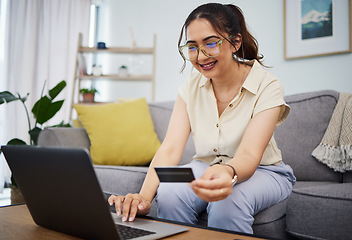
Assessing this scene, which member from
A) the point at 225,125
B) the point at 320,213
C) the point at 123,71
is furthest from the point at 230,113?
the point at 123,71

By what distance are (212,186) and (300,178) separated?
114 centimetres

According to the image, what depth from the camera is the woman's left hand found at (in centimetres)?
71

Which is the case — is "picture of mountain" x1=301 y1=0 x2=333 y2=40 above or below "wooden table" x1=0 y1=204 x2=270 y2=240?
above

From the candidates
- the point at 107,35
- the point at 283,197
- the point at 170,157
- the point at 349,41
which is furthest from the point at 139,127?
the point at 107,35

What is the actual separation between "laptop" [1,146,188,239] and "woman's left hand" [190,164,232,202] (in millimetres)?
95

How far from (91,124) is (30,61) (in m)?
2.09

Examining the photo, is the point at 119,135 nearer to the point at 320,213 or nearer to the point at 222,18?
the point at 222,18

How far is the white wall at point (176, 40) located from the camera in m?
3.03

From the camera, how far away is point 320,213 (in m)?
1.07

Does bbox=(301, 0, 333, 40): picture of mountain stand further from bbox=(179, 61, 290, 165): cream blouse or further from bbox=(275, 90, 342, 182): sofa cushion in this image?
bbox=(179, 61, 290, 165): cream blouse

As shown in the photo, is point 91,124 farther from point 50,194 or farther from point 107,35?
point 107,35

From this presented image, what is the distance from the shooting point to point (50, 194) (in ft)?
→ 2.31

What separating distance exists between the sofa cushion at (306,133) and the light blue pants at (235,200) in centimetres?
42

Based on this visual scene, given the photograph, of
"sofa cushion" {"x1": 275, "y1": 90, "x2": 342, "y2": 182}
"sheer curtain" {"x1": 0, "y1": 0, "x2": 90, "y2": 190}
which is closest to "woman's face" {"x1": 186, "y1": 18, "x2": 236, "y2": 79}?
"sofa cushion" {"x1": 275, "y1": 90, "x2": 342, "y2": 182}
